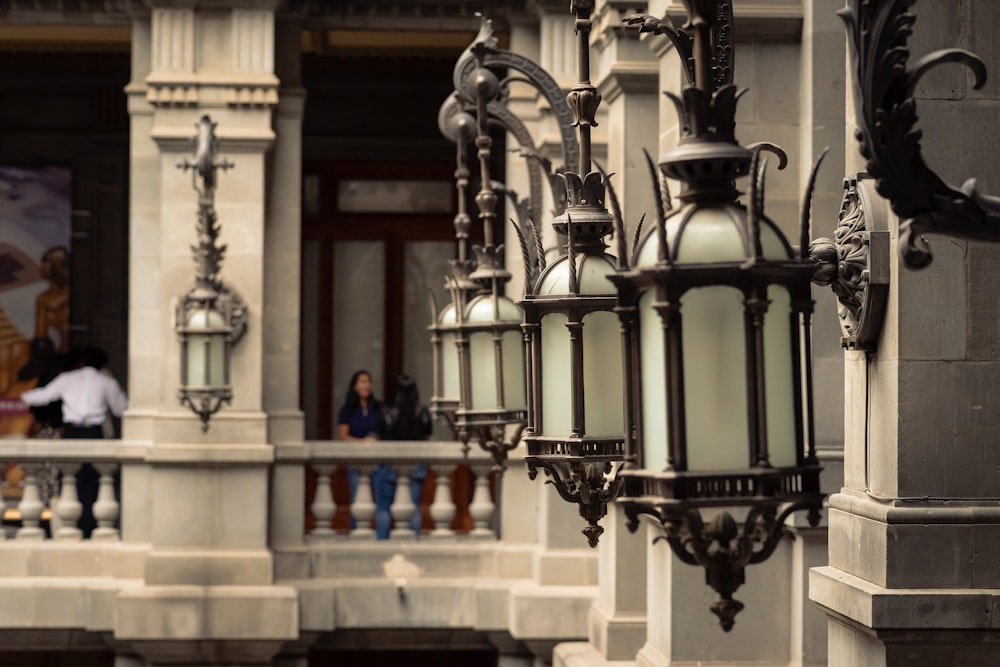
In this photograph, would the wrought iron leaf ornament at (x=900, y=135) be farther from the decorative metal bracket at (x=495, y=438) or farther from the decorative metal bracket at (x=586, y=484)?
the decorative metal bracket at (x=495, y=438)

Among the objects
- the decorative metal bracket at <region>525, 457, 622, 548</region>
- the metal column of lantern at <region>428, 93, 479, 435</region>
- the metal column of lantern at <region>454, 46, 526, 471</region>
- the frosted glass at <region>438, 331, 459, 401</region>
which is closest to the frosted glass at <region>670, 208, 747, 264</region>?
the decorative metal bracket at <region>525, 457, 622, 548</region>

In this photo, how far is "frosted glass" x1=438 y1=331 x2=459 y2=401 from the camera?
34.4 feet

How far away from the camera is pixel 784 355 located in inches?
173

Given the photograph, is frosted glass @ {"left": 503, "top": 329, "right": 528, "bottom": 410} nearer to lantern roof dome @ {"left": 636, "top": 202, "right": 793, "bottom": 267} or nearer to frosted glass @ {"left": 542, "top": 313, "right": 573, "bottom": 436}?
frosted glass @ {"left": 542, "top": 313, "right": 573, "bottom": 436}

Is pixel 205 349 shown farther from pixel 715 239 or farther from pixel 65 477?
pixel 715 239

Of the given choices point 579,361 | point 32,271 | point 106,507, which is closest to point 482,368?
point 579,361

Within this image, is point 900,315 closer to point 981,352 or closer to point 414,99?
point 981,352

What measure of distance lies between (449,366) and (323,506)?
6043mm

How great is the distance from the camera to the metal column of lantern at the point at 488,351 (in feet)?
30.7

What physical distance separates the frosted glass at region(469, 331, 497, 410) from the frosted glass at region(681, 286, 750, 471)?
17.0ft

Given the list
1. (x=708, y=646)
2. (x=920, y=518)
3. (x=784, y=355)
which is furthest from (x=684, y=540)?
(x=708, y=646)

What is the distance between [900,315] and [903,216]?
171 centimetres

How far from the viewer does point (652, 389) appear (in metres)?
4.35

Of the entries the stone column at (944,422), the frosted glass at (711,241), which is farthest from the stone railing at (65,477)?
the frosted glass at (711,241)
